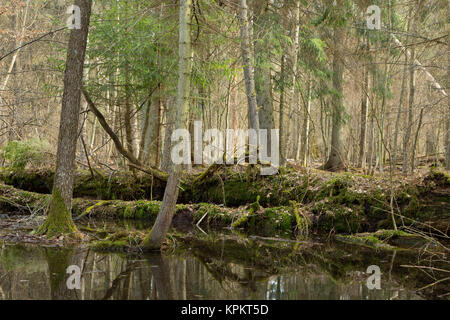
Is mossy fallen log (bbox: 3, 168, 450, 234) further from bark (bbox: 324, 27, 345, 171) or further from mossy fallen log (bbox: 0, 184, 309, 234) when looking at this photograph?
bark (bbox: 324, 27, 345, 171)

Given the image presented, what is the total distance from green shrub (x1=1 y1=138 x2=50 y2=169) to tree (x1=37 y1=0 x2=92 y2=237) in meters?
6.06

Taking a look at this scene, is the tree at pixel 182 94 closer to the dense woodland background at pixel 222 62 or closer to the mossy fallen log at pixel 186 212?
the dense woodland background at pixel 222 62

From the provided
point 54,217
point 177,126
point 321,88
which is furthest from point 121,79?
point 321,88

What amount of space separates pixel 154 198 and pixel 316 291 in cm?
850

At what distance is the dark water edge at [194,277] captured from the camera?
16.3 feet

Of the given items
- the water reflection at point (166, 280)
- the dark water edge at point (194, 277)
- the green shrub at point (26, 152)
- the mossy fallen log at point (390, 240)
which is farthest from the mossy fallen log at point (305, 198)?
the water reflection at point (166, 280)

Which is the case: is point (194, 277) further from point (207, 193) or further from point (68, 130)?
point (207, 193)

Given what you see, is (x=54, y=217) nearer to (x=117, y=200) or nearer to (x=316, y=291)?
(x=117, y=200)

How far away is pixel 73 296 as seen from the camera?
473cm

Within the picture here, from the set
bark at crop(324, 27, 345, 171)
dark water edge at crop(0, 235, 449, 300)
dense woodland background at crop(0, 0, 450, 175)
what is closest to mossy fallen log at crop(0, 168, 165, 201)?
dense woodland background at crop(0, 0, 450, 175)

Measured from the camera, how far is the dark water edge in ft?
16.3

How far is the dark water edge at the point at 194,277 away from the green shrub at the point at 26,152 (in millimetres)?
6786

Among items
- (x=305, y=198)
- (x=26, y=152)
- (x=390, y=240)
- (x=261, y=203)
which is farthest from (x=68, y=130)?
(x=390, y=240)

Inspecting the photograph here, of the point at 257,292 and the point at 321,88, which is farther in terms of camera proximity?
the point at 321,88
